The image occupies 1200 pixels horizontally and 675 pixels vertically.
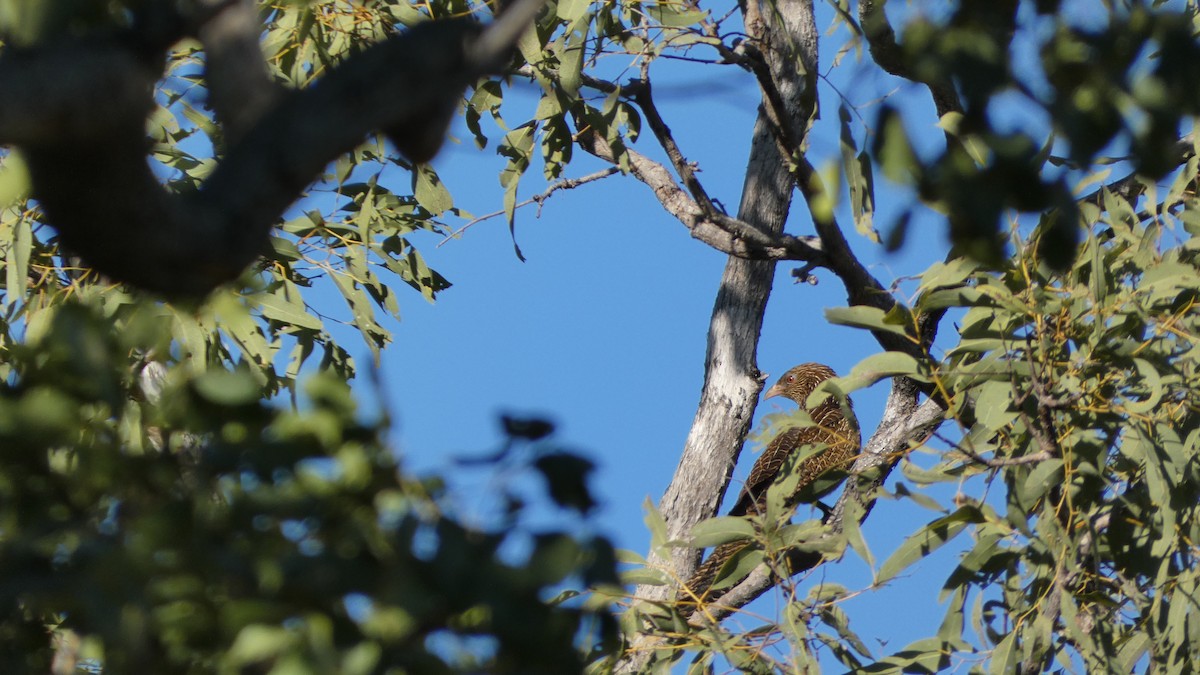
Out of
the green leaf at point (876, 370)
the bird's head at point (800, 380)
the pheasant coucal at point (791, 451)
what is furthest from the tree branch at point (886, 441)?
the bird's head at point (800, 380)

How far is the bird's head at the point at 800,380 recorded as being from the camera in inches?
232

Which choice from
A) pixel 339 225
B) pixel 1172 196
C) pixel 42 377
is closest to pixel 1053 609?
pixel 1172 196

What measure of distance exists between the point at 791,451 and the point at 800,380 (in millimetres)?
967

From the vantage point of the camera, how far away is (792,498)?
2.60 m

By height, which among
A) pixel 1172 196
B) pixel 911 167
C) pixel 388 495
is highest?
pixel 1172 196

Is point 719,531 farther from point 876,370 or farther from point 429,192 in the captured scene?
point 429,192

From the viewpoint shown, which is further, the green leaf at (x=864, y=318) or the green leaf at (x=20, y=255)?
the green leaf at (x=20, y=255)

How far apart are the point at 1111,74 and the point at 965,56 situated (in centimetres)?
14

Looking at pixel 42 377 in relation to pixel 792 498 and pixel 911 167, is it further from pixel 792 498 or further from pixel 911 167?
pixel 792 498

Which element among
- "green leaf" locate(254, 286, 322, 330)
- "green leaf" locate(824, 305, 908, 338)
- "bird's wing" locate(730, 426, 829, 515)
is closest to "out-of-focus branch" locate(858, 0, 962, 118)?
"green leaf" locate(824, 305, 908, 338)

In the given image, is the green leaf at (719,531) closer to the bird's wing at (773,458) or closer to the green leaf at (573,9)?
the green leaf at (573,9)

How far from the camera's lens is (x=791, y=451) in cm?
503

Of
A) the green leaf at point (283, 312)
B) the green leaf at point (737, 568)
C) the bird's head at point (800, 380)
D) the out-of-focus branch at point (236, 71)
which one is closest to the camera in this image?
the out-of-focus branch at point (236, 71)

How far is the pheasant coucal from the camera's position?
3969 millimetres
